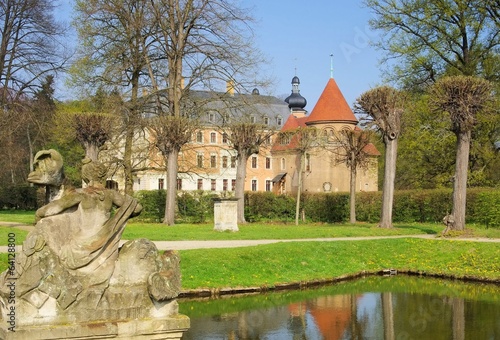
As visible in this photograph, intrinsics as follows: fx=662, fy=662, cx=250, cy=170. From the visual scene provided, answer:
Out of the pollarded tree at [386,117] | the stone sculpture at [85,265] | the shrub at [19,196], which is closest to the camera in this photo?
the stone sculpture at [85,265]

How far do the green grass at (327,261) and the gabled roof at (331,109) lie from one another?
33.2 m

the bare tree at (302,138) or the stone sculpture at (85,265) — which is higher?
the bare tree at (302,138)

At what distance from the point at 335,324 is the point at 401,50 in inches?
927

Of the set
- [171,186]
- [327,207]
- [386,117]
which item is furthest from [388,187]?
[327,207]

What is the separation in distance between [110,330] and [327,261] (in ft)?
35.0

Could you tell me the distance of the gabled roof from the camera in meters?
50.7

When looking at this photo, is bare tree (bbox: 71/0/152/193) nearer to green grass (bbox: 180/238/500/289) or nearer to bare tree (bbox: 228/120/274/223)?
bare tree (bbox: 228/120/274/223)

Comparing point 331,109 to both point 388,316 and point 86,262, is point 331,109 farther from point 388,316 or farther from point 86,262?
point 86,262

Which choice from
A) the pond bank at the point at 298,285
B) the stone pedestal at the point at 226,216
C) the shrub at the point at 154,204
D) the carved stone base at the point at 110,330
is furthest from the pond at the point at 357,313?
the shrub at the point at 154,204

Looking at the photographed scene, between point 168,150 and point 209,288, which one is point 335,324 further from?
point 168,150

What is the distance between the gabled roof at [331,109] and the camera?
50688 mm

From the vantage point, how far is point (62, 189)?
18.5ft

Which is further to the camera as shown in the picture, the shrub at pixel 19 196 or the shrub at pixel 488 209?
the shrub at pixel 19 196

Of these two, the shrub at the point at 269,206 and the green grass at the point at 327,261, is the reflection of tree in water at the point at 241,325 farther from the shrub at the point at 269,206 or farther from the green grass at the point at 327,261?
the shrub at the point at 269,206
